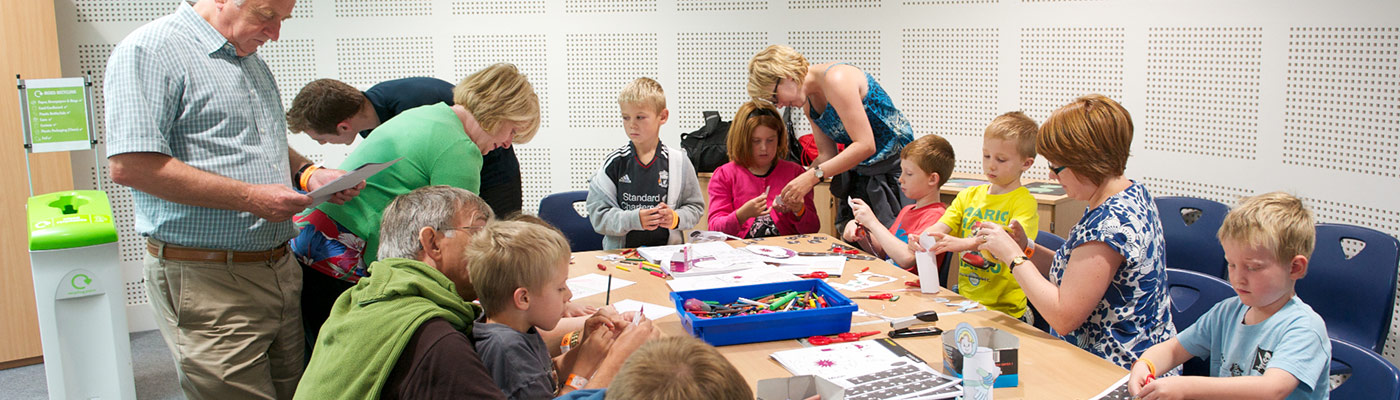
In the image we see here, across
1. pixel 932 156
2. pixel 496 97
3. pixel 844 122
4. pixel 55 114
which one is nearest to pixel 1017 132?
pixel 932 156

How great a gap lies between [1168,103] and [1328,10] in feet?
2.90

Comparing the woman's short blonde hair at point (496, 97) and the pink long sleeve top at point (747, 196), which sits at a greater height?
the woman's short blonde hair at point (496, 97)

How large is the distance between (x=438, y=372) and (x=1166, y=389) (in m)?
1.53

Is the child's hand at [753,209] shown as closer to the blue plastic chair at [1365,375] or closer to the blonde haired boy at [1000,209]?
the blonde haired boy at [1000,209]

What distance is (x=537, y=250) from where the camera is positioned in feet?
6.55

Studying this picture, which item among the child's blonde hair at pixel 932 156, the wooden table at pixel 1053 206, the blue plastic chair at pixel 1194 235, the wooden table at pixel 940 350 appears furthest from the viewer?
the wooden table at pixel 1053 206

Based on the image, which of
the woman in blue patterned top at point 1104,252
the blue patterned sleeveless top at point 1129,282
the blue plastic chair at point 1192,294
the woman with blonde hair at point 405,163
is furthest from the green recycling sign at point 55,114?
the blue plastic chair at point 1192,294

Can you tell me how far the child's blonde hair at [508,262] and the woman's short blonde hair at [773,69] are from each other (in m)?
2.29

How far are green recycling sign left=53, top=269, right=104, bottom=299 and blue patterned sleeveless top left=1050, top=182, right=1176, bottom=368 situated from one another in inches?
147

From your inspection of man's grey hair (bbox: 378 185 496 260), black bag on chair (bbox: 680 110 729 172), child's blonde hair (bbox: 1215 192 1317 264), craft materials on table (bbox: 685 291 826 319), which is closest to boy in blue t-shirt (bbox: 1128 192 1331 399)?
child's blonde hair (bbox: 1215 192 1317 264)

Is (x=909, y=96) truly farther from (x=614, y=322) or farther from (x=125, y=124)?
(x=125, y=124)

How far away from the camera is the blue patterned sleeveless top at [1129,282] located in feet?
7.65

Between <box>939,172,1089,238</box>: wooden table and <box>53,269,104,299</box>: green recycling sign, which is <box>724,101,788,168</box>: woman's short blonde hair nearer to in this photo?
<box>939,172,1089,238</box>: wooden table

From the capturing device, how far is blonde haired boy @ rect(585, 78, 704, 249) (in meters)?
3.96
